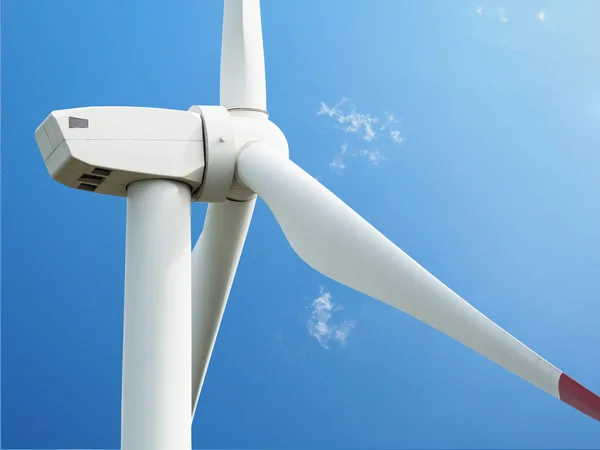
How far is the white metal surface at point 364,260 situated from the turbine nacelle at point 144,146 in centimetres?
17

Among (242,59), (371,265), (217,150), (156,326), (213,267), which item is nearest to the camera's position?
(371,265)

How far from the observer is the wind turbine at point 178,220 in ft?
15.7

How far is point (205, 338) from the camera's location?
665 centimetres

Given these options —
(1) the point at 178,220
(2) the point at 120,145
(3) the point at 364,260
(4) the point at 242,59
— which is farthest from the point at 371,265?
(4) the point at 242,59

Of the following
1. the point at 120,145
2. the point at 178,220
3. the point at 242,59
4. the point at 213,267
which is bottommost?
the point at 178,220

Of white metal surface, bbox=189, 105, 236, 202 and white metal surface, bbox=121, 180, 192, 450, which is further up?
white metal surface, bbox=189, 105, 236, 202

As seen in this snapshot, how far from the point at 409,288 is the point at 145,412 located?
1801mm

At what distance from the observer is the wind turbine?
479 centimetres

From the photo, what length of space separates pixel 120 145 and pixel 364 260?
5.82ft

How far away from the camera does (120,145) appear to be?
5.24 meters

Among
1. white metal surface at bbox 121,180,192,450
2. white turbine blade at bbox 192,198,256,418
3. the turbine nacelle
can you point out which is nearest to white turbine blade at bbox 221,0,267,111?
the turbine nacelle

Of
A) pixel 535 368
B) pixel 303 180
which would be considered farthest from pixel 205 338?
pixel 535 368

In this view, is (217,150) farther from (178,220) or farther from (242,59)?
(242,59)

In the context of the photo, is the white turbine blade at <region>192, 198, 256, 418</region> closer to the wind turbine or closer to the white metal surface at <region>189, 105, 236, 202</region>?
the wind turbine
